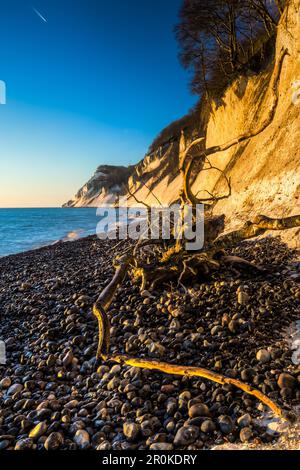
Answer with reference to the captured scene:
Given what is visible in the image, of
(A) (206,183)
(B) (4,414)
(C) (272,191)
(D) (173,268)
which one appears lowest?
(B) (4,414)

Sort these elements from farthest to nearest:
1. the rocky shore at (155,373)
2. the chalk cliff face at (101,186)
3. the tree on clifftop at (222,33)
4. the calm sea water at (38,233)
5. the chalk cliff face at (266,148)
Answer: the chalk cliff face at (101,186)
the calm sea water at (38,233)
the tree on clifftop at (222,33)
the chalk cliff face at (266,148)
the rocky shore at (155,373)

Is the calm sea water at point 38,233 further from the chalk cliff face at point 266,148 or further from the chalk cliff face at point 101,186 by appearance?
the chalk cliff face at point 101,186

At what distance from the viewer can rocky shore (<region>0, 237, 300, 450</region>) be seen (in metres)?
2.50

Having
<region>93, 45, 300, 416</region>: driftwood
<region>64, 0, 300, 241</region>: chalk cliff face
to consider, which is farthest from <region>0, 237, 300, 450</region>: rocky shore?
<region>64, 0, 300, 241</region>: chalk cliff face

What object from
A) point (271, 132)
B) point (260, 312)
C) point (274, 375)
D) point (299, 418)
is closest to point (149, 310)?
point (260, 312)

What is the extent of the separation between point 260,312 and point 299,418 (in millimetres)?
1658

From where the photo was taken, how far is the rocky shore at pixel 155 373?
8.21ft

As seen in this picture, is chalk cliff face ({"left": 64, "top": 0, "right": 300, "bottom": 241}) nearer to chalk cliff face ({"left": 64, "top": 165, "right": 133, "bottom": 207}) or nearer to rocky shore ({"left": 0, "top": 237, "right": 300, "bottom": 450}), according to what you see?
rocky shore ({"left": 0, "top": 237, "right": 300, "bottom": 450})

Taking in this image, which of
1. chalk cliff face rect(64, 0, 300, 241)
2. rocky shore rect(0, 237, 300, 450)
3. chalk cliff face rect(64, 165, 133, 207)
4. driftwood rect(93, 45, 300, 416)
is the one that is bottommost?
rocky shore rect(0, 237, 300, 450)

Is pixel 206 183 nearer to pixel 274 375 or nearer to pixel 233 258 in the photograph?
pixel 233 258

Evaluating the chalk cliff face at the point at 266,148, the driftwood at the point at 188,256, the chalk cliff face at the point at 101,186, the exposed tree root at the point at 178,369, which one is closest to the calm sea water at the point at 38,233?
the chalk cliff face at the point at 266,148

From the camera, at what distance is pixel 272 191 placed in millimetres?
8234

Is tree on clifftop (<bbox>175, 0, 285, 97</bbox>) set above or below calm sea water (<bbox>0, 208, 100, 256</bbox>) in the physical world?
above

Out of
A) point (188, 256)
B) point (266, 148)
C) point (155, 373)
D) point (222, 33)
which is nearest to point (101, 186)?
point (222, 33)
